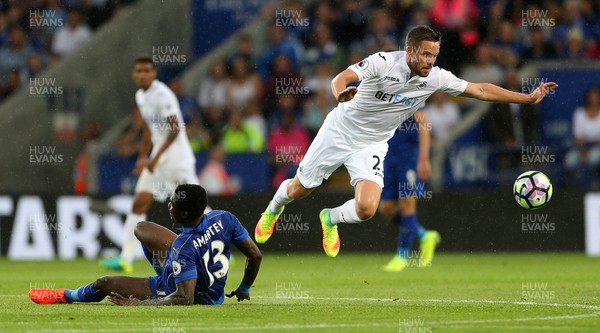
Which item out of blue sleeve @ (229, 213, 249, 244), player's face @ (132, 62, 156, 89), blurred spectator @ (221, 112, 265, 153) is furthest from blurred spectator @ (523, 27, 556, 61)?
blue sleeve @ (229, 213, 249, 244)

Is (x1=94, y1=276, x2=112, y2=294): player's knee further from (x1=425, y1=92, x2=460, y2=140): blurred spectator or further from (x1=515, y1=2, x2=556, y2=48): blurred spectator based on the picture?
(x1=515, y1=2, x2=556, y2=48): blurred spectator

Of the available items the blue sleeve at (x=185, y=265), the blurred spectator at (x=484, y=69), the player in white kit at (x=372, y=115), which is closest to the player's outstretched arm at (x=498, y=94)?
the player in white kit at (x=372, y=115)

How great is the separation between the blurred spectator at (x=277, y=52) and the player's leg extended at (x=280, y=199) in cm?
821

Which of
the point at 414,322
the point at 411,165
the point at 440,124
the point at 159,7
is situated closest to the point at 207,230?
the point at 414,322

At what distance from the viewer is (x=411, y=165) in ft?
48.2

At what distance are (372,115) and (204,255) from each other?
2809 millimetres

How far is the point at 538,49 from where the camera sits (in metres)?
20.0

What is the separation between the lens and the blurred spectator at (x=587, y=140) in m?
18.5

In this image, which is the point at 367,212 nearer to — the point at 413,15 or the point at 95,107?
the point at 413,15

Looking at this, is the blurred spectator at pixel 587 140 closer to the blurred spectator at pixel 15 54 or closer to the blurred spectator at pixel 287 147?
the blurred spectator at pixel 287 147

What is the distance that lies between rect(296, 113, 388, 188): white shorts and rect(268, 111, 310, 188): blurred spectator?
7.06m

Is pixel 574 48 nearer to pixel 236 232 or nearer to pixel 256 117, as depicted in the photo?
pixel 256 117

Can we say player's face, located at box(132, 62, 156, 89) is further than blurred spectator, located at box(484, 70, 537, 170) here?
No

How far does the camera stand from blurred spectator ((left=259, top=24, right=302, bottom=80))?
20.4 m
